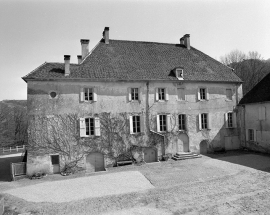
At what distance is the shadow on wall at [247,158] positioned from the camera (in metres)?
13.1

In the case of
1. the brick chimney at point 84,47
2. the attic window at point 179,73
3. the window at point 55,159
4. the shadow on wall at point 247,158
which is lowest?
the shadow on wall at point 247,158

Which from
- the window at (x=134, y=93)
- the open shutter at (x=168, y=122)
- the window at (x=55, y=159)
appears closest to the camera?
the window at (x=55, y=159)

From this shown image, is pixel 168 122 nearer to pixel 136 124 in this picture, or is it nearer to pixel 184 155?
pixel 136 124

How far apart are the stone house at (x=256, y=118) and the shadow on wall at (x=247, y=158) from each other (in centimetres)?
114

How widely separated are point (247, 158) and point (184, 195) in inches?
385

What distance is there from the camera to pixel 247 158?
15297 mm

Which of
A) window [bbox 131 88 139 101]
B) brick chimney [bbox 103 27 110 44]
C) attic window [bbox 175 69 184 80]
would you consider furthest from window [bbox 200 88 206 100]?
brick chimney [bbox 103 27 110 44]

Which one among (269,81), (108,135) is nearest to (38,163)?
(108,135)

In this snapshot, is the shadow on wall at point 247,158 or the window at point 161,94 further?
the window at point 161,94

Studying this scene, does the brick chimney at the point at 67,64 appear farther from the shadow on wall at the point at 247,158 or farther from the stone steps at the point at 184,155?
the shadow on wall at the point at 247,158

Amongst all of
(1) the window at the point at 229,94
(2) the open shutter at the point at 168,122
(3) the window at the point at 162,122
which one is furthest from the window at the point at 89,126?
(1) the window at the point at 229,94

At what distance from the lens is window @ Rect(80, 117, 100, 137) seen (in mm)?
14852

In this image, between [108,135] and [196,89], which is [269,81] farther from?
[108,135]

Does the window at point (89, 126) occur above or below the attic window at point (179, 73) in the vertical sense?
below
